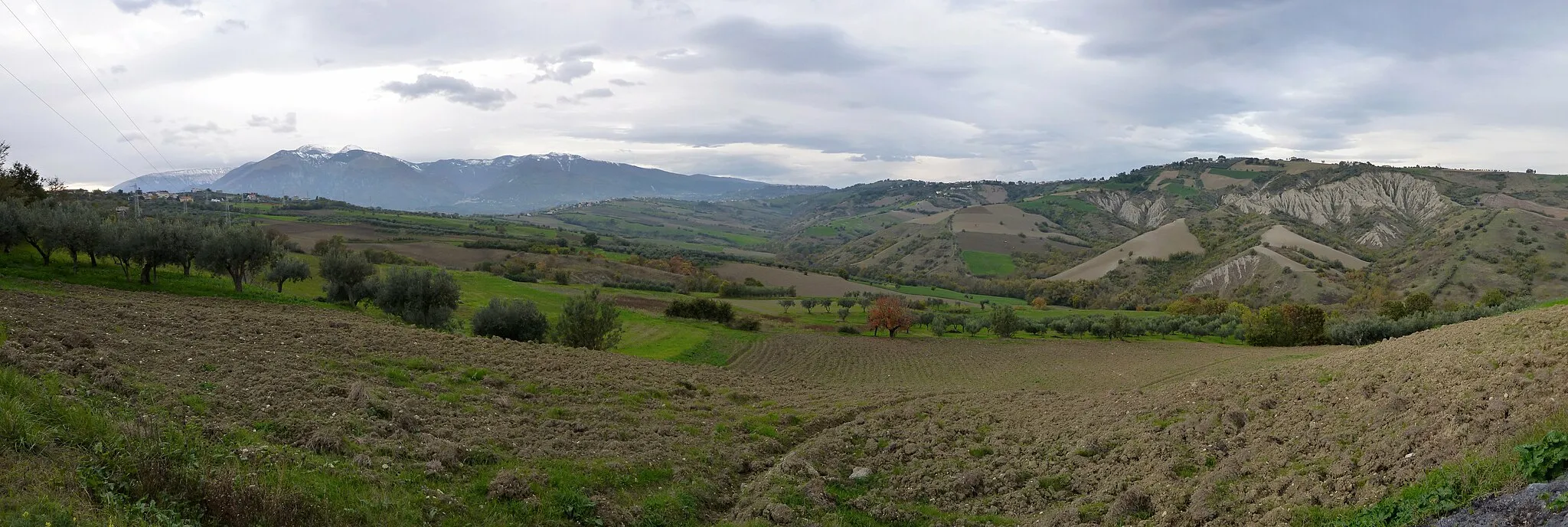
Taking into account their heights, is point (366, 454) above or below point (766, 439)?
above

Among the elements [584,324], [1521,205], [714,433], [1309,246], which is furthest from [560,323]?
[1521,205]

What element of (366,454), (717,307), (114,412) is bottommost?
(717,307)

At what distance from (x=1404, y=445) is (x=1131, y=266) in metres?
152

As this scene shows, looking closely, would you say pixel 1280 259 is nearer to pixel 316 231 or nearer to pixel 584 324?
pixel 584 324

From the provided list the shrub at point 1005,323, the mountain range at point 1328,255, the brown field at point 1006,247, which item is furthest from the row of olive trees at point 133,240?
the brown field at point 1006,247

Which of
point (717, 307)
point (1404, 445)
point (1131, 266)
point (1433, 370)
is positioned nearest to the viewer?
point (1404, 445)

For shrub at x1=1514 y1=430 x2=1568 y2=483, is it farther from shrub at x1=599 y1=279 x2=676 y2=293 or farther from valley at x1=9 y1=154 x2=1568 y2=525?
shrub at x1=599 y1=279 x2=676 y2=293

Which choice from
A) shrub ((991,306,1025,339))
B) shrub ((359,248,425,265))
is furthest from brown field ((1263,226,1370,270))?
shrub ((359,248,425,265))

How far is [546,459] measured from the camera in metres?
14.3

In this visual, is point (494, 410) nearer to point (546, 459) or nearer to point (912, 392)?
point (546, 459)

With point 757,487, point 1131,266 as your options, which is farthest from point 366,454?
point 1131,266

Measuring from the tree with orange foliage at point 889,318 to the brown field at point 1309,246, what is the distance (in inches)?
3933

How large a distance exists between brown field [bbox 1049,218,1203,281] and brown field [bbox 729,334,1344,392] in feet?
281

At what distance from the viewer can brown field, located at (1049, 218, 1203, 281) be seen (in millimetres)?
152500
